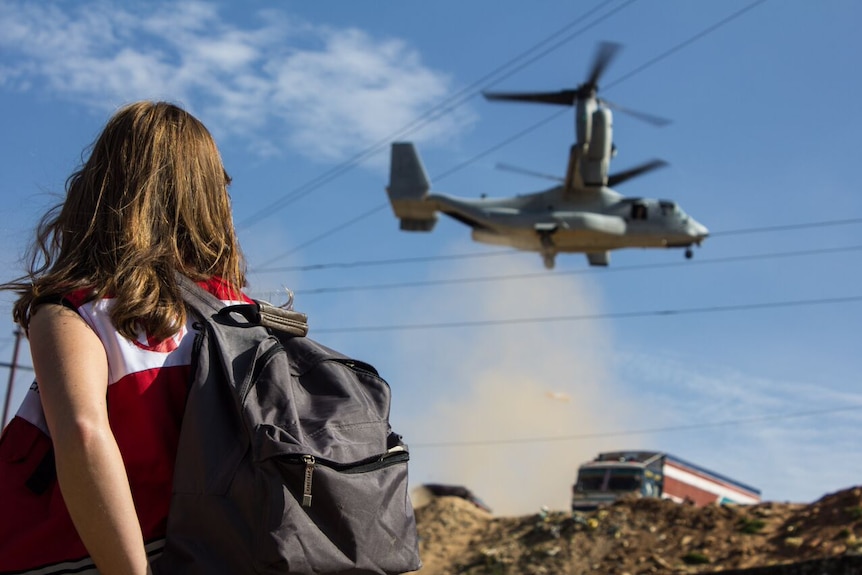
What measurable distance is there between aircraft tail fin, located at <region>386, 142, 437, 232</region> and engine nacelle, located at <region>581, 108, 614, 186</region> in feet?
18.2

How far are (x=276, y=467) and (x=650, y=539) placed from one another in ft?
61.3

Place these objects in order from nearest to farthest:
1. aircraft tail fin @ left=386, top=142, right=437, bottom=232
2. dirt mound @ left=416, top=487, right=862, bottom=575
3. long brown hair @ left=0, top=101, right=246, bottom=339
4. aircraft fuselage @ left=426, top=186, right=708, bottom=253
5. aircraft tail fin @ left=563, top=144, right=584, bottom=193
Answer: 1. long brown hair @ left=0, top=101, right=246, bottom=339
2. dirt mound @ left=416, top=487, right=862, bottom=575
3. aircraft fuselage @ left=426, top=186, right=708, bottom=253
4. aircraft tail fin @ left=563, top=144, right=584, bottom=193
5. aircraft tail fin @ left=386, top=142, right=437, bottom=232

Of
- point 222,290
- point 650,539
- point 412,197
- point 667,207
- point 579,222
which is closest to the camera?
point 222,290

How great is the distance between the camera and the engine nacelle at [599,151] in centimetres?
3250

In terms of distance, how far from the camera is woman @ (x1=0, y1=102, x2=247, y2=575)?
1920mm

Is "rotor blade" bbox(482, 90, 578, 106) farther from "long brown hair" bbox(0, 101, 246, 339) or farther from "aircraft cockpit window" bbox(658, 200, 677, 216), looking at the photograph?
"long brown hair" bbox(0, 101, 246, 339)

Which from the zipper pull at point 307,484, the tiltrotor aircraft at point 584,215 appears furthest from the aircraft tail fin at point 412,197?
the zipper pull at point 307,484

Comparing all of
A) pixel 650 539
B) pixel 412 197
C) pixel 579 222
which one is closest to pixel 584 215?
pixel 579 222

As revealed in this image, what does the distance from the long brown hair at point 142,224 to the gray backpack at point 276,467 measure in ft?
0.37

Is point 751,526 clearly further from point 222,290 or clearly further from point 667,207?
point 222,290

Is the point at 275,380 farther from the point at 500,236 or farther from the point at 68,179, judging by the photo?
A: the point at 500,236

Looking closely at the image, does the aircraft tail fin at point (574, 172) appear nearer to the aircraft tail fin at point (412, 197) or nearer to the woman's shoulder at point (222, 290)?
the aircraft tail fin at point (412, 197)

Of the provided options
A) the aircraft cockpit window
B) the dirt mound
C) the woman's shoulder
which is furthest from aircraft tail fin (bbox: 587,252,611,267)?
the woman's shoulder

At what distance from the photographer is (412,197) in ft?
117
